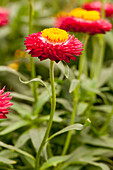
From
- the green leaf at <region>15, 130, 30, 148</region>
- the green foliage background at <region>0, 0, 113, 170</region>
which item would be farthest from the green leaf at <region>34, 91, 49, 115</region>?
the green leaf at <region>15, 130, 30, 148</region>

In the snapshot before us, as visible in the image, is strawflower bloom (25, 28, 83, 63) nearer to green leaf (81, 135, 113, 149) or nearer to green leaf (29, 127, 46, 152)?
green leaf (29, 127, 46, 152)

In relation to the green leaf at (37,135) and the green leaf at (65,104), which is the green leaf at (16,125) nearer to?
the green leaf at (37,135)

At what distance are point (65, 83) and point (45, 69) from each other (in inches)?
20.1

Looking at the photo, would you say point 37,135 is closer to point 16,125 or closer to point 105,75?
point 16,125

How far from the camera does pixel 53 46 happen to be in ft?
2.12

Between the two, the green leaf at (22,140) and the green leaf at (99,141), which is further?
the green leaf at (99,141)

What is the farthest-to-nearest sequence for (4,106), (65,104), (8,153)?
1. (65,104)
2. (8,153)
3. (4,106)

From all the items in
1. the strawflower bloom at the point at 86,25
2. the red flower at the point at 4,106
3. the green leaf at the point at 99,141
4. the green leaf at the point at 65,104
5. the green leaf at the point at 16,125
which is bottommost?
the green leaf at the point at 99,141

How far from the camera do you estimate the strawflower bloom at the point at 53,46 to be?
622 millimetres

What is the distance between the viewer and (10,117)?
102 cm

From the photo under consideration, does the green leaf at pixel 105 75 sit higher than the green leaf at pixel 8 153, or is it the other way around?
the green leaf at pixel 105 75

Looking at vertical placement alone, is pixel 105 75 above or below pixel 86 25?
below

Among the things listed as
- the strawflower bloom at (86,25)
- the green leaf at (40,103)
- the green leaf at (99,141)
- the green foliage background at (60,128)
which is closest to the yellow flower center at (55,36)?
the green foliage background at (60,128)

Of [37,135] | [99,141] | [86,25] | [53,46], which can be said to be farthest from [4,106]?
[99,141]
